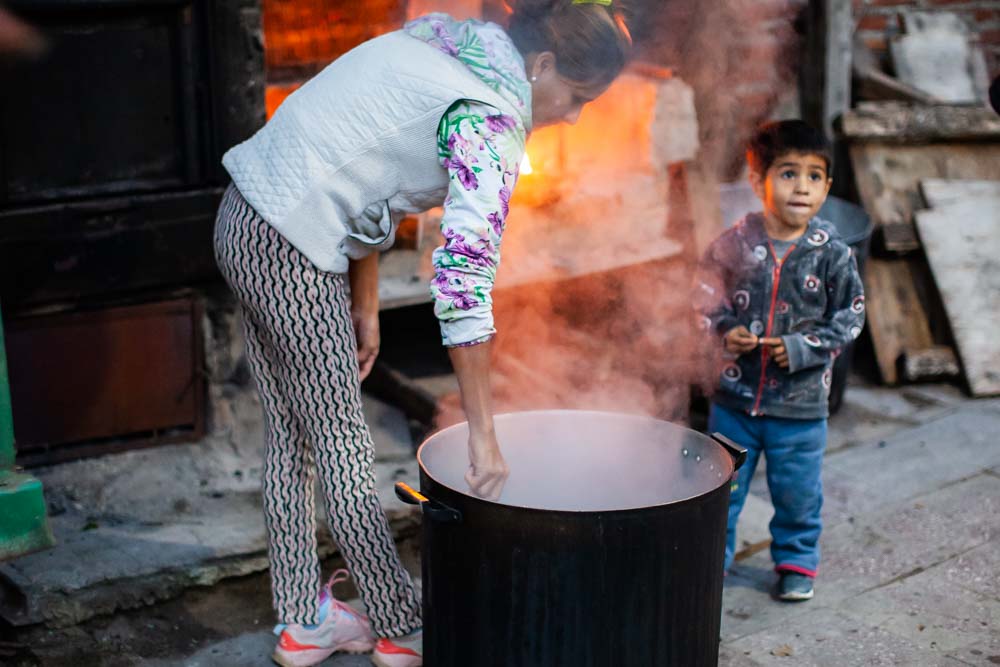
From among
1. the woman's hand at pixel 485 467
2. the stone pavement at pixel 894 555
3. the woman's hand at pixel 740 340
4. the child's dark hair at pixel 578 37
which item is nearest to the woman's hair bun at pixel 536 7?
the child's dark hair at pixel 578 37

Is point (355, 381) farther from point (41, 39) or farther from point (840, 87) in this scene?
point (840, 87)

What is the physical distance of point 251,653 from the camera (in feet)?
11.5

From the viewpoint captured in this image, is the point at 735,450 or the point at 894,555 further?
the point at 894,555

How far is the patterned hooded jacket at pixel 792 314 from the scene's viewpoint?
371 centimetres

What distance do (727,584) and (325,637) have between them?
4.51ft

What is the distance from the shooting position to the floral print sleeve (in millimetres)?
2604

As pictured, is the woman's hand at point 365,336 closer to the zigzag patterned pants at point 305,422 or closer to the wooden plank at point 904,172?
the zigzag patterned pants at point 305,422

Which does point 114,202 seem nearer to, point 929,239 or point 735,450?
point 735,450

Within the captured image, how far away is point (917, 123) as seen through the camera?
5898 millimetres

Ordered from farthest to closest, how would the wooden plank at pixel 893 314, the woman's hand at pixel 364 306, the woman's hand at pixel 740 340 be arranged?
the wooden plank at pixel 893 314 < the woman's hand at pixel 740 340 < the woman's hand at pixel 364 306

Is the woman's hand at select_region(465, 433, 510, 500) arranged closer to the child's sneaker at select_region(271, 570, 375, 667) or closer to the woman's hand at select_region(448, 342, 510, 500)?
the woman's hand at select_region(448, 342, 510, 500)

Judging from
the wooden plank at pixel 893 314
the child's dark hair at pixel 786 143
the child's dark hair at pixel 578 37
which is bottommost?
the wooden plank at pixel 893 314

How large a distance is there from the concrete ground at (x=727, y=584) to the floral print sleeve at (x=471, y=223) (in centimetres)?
130

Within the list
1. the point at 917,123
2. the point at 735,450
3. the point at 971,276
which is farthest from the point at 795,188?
the point at 917,123
